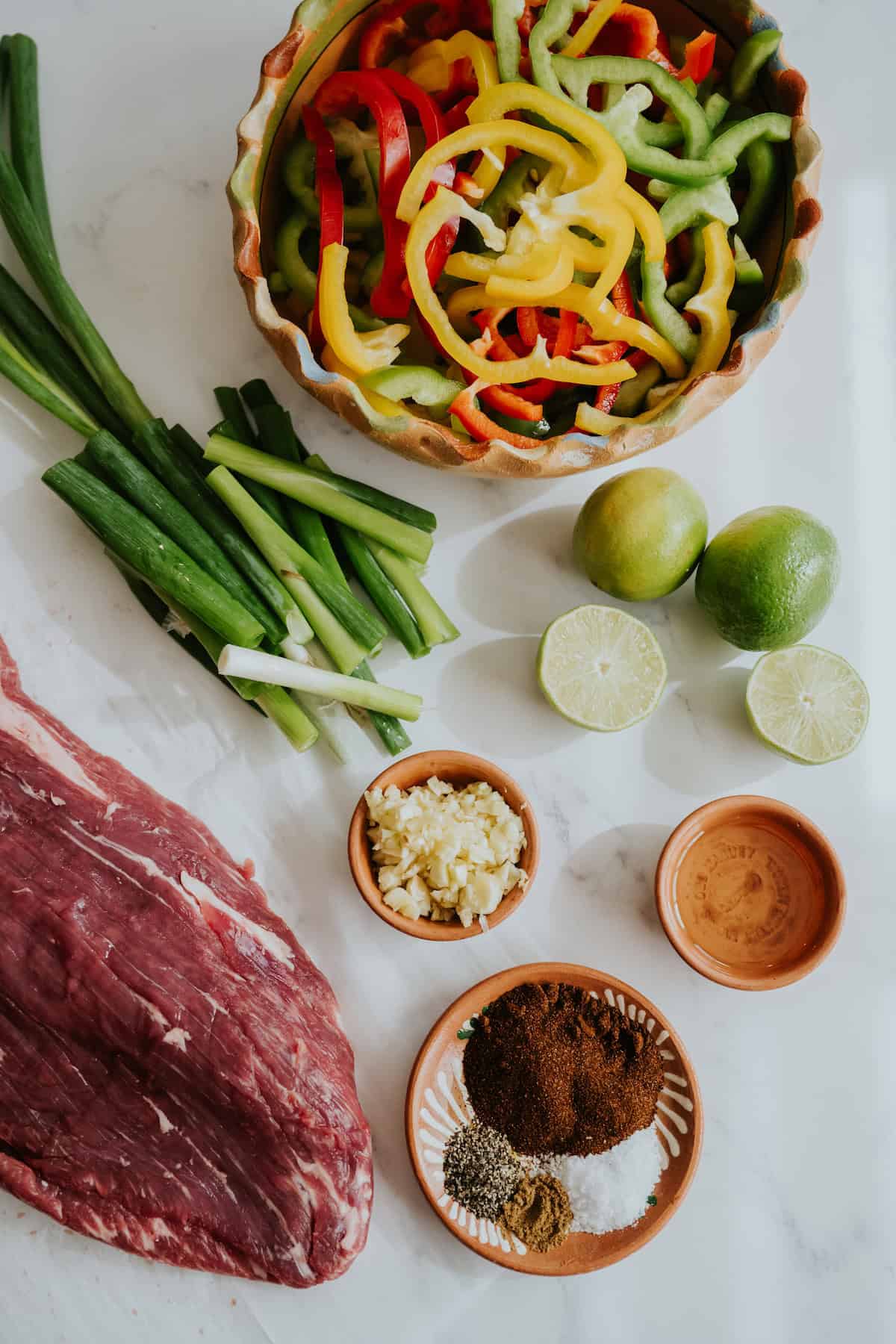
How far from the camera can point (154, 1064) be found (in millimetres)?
1738

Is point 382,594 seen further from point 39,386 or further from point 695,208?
point 695,208

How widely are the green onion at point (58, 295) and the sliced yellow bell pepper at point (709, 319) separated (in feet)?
2.65

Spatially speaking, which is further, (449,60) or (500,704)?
(500,704)

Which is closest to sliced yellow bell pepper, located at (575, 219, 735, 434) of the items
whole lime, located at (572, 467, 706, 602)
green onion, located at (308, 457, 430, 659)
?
whole lime, located at (572, 467, 706, 602)

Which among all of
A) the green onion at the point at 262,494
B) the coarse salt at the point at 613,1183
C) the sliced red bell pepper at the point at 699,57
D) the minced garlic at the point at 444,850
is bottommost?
the coarse salt at the point at 613,1183

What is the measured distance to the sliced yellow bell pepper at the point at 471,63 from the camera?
5.34 ft

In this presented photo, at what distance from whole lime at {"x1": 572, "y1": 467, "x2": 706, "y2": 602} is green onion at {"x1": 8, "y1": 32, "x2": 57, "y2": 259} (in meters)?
1.07

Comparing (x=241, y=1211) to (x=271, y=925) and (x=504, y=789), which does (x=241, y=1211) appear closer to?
(x=271, y=925)

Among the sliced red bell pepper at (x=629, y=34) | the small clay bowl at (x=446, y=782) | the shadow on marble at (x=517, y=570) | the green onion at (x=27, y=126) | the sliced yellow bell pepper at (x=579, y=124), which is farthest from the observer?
the shadow on marble at (x=517, y=570)

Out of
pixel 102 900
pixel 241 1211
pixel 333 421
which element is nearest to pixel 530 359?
pixel 333 421

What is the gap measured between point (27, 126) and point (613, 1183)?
6.87ft

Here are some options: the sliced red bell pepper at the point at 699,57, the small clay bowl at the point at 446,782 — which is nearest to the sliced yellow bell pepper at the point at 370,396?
the small clay bowl at the point at 446,782

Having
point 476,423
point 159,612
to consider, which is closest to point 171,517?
point 159,612

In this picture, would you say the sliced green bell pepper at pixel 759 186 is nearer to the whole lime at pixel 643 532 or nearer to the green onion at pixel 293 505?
the whole lime at pixel 643 532
